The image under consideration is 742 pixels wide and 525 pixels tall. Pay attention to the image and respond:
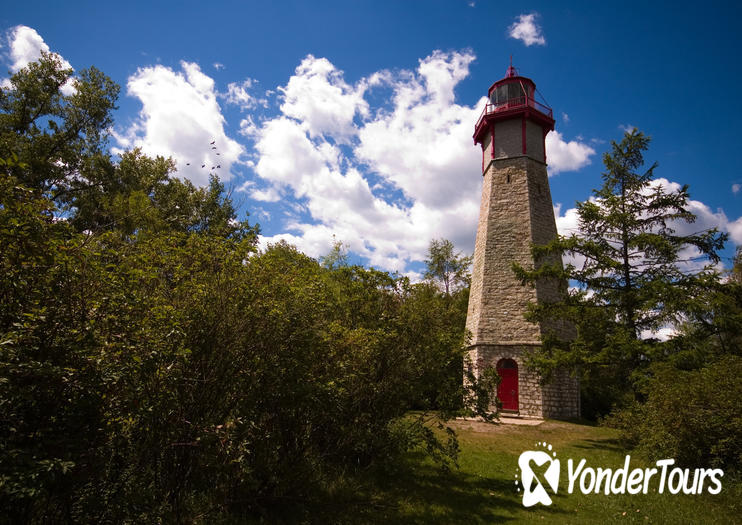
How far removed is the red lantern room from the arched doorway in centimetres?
1036

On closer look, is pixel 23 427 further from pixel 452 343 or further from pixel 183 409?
pixel 452 343

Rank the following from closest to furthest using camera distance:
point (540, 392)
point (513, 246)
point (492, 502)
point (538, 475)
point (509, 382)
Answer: point (492, 502), point (538, 475), point (540, 392), point (509, 382), point (513, 246)

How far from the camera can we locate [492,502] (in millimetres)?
6641

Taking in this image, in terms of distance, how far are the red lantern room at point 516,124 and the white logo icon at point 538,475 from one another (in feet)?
47.1

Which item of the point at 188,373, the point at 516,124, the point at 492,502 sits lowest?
the point at 492,502

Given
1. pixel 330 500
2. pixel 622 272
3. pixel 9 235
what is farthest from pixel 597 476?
pixel 9 235

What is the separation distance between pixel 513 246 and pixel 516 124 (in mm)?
6687

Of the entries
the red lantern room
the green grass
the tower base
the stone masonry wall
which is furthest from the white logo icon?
the red lantern room

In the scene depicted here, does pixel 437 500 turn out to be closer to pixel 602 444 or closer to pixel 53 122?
pixel 602 444

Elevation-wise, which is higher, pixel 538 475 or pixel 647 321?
pixel 647 321

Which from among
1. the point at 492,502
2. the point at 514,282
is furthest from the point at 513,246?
the point at 492,502

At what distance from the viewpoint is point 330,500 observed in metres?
6.11

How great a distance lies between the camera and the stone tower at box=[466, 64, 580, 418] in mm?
16516

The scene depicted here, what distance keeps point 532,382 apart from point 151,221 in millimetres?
19099
